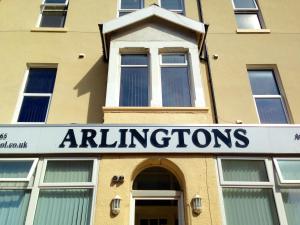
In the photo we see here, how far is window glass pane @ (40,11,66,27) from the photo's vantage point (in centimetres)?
1120

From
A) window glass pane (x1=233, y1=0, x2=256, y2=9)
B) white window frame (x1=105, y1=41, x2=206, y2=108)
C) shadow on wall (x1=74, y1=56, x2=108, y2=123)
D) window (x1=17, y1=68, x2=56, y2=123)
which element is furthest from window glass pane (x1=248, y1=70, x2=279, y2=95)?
window (x1=17, y1=68, x2=56, y2=123)

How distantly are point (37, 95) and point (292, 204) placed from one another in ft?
23.4

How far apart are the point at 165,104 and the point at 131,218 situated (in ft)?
10.0

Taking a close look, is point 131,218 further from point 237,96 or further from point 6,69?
point 6,69

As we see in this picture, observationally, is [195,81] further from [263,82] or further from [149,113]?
[263,82]

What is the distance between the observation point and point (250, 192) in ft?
23.9

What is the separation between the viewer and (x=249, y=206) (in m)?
7.11

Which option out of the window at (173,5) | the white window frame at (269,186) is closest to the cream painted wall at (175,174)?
the white window frame at (269,186)

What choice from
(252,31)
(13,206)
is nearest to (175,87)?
(252,31)

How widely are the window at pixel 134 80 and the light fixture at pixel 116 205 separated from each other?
265cm

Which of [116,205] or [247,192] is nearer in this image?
[116,205]

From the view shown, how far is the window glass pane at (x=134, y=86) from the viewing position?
863 centimetres

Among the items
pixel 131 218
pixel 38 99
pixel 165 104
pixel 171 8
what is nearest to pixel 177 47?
pixel 165 104

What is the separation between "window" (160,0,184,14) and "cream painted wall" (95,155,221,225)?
20.4 ft
